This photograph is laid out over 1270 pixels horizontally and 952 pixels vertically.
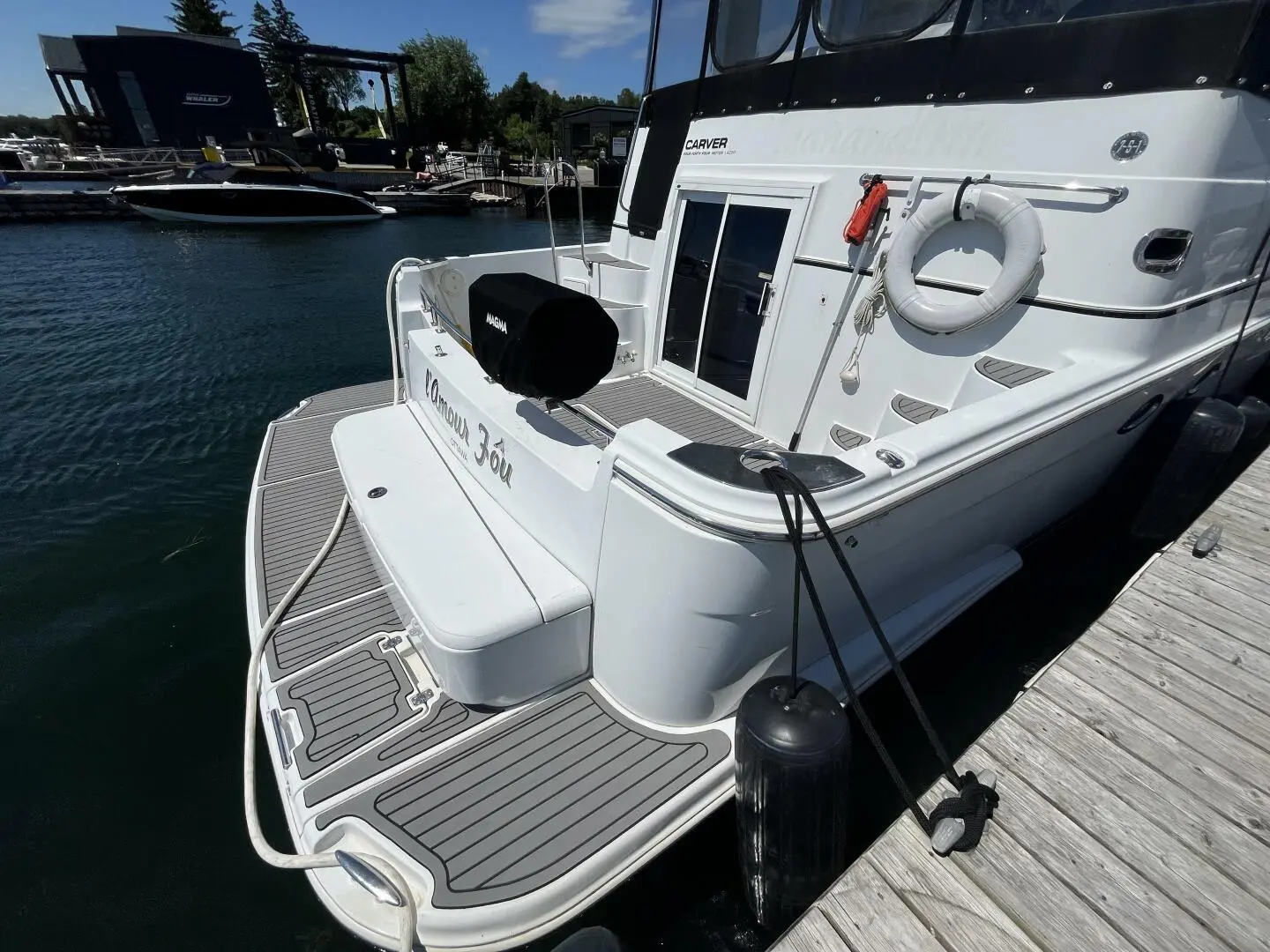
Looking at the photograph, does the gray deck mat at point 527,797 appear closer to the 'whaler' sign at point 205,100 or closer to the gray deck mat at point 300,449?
Answer: the gray deck mat at point 300,449

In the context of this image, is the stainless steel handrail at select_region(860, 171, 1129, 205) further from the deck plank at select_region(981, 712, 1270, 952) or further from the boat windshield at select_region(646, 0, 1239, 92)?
the deck plank at select_region(981, 712, 1270, 952)

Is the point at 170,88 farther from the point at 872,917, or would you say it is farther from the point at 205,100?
the point at 872,917

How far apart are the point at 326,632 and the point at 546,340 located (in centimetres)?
160

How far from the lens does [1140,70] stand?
93.7 inches

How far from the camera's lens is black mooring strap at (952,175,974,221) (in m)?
2.74

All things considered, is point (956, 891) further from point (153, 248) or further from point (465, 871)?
point (153, 248)

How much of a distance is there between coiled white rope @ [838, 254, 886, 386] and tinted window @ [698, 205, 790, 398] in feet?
2.20

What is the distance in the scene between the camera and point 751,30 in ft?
12.6

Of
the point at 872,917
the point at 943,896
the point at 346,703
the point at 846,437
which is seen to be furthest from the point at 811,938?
the point at 846,437

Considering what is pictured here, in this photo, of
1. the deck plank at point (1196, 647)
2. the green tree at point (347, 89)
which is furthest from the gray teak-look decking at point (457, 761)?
the green tree at point (347, 89)

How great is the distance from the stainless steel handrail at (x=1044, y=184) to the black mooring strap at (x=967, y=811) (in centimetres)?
254

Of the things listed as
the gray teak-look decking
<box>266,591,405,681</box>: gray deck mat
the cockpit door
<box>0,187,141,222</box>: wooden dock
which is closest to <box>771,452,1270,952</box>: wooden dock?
the gray teak-look decking

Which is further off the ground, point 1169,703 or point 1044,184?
point 1044,184

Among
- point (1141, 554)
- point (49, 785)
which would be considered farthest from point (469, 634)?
point (1141, 554)
